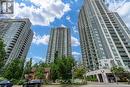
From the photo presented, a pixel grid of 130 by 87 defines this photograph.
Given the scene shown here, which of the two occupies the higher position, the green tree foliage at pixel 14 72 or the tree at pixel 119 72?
the tree at pixel 119 72

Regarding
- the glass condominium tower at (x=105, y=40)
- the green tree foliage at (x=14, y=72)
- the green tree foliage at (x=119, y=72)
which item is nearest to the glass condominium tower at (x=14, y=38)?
the glass condominium tower at (x=105, y=40)

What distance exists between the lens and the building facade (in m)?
131

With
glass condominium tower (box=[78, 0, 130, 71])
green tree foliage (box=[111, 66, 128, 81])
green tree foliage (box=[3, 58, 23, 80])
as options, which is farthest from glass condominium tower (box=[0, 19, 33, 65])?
green tree foliage (box=[3, 58, 23, 80])

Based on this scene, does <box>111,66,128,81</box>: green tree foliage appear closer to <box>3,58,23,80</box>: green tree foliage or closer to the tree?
the tree

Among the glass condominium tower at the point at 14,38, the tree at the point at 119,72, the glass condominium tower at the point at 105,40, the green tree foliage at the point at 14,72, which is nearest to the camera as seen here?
the green tree foliage at the point at 14,72

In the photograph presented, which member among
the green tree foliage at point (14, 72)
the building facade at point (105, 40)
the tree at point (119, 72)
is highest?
the building facade at point (105, 40)

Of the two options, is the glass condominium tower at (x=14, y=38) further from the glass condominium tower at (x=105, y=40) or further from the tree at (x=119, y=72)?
the tree at (x=119, y=72)

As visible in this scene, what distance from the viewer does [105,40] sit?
14788cm

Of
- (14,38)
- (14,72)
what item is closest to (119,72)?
(14,72)

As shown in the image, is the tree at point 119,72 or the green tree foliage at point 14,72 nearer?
the green tree foliage at point 14,72

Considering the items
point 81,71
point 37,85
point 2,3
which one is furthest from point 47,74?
point 2,3

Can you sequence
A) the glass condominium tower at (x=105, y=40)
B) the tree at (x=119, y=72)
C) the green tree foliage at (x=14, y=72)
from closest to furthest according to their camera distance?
the green tree foliage at (x=14, y=72) → the tree at (x=119, y=72) → the glass condominium tower at (x=105, y=40)

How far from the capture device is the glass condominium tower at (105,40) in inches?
5148

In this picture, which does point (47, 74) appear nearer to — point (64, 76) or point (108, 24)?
point (64, 76)
